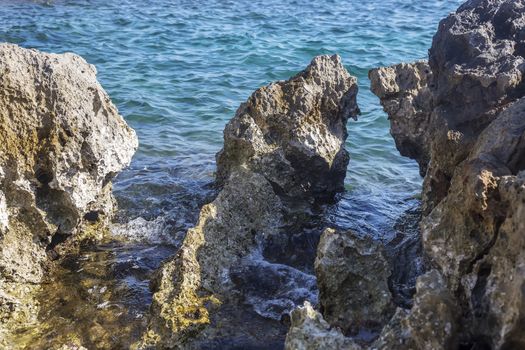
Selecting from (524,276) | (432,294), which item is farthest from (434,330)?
(524,276)

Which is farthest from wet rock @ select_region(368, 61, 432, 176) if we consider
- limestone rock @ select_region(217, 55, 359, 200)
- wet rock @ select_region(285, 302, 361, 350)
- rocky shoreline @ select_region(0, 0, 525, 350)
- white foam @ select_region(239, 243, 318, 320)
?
wet rock @ select_region(285, 302, 361, 350)

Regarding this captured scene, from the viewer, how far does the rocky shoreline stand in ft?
12.8

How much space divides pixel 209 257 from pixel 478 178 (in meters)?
2.60

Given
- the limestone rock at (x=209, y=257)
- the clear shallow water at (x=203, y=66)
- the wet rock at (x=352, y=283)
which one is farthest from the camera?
the clear shallow water at (x=203, y=66)

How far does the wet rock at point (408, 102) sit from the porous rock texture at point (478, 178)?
1.11 meters

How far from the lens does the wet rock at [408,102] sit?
298 inches

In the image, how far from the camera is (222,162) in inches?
306

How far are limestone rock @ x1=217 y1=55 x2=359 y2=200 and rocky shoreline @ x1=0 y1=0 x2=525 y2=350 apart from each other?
2 centimetres

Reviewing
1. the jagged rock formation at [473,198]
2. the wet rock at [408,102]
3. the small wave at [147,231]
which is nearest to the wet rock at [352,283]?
the jagged rock formation at [473,198]

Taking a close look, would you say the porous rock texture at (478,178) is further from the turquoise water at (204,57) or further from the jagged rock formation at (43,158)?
the jagged rock formation at (43,158)

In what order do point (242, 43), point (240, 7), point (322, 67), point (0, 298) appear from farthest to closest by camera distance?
point (240, 7) → point (242, 43) → point (322, 67) → point (0, 298)

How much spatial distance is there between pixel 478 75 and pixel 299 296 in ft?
8.27

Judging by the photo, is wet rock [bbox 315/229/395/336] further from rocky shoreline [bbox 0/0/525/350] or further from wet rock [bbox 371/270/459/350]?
wet rock [bbox 371/270/459/350]

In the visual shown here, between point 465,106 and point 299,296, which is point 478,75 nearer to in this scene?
point 465,106
